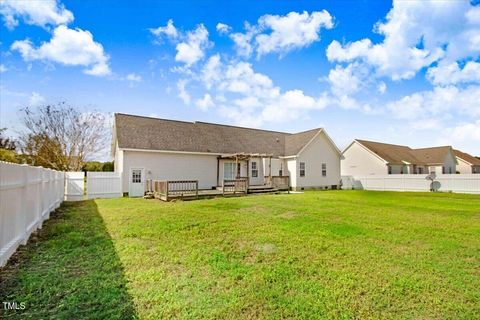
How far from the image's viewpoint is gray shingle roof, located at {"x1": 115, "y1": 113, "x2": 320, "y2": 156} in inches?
714

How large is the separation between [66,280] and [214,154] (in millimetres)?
16362

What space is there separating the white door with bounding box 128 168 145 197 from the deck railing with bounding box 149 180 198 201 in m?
1.50

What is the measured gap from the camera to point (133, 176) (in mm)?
17125

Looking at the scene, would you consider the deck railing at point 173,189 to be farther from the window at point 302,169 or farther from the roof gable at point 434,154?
the roof gable at point 434,154

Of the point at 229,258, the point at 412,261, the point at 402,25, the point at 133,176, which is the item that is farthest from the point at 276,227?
the point at 133,176

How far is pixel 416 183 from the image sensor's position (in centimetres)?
2361

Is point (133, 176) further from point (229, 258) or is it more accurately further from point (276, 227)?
point (229, 258)

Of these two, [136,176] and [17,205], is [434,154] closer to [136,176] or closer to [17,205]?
[136,176]

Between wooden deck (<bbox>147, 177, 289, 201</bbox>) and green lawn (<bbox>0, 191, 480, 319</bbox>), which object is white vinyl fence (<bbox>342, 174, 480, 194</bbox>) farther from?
green lawn (<bbox>0, 191, 480, 319</bbox>)

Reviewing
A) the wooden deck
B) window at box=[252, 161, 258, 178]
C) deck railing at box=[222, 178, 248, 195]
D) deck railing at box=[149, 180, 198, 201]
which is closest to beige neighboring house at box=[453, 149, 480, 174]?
window at box=[252, 161, 258, 178]

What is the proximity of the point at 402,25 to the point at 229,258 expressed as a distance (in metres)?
12.6

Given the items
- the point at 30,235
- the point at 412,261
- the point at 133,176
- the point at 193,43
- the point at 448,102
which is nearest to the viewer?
the point at 412,261

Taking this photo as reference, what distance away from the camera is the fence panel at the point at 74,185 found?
14.9m

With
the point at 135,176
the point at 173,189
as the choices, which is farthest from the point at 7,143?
the point at 173,189
